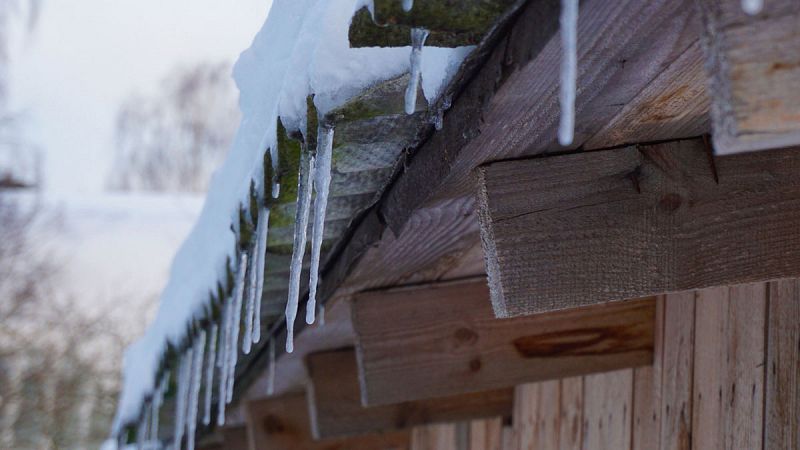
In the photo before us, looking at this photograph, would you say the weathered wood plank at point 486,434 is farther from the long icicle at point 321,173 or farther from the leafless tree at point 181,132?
the leafless tree at point 181,132

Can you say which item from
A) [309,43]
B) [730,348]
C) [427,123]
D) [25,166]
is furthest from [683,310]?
[25,166]

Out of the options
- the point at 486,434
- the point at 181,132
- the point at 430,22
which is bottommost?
the point at 486,434

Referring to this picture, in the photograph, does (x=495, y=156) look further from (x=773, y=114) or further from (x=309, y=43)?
(x=773, y=114)

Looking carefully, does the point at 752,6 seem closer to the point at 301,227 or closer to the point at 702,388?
the point at 301,227

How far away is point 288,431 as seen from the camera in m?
4.59

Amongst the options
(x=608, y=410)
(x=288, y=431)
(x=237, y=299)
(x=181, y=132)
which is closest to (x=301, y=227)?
(x=237, y=299)

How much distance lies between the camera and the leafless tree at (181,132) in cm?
2542

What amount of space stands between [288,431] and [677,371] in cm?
260

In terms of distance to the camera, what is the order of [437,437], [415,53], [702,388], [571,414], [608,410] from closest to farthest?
[415,53] → [702,388] → [608,410] → [571,414] → [437,437]

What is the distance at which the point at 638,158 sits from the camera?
1.51 meters

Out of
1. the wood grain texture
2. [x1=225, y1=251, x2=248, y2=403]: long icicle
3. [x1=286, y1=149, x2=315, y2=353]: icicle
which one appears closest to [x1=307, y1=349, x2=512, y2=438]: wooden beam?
[x1=225, y1=251, x2=248, y2=403]: long icicle

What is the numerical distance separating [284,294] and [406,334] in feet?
1.11

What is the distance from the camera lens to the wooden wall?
1.90 metres

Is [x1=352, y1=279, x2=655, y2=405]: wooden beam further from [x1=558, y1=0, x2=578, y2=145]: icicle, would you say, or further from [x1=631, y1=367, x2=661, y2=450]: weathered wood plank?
[x1=558, y1=0, x2=578, y2=145]: icicle
